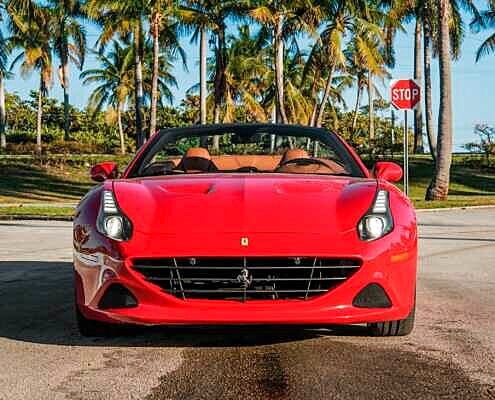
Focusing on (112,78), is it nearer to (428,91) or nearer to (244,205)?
(428,91)

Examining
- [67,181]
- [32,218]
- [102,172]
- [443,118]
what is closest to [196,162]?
[102,172]

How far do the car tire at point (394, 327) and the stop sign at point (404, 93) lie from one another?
1290 centimetres

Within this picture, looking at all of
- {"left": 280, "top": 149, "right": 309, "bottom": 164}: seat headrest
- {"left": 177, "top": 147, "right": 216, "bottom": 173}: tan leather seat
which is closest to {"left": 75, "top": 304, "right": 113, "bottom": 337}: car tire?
{"left": 177, "top": 147, "right": 216, "bottom": 173}: tan leather seat

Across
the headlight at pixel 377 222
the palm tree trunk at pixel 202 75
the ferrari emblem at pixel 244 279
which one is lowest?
the ferrari emblem at pixel 244 279

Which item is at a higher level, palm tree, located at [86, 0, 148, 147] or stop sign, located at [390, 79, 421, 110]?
palm tree, located at [86, 0, 148, 147]

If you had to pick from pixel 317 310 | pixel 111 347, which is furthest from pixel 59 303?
pixel 317 310

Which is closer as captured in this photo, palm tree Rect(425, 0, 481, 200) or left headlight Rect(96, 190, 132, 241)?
left headlight Rect(96, 190, 132, 241)

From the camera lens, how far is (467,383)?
3508mm

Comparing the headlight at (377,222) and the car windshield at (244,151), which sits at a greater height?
the car windshield at (244,151)

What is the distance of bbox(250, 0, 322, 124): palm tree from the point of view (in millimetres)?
30609

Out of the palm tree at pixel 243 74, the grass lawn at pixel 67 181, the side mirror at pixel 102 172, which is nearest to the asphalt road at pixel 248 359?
the side mirror at pixel 102 172

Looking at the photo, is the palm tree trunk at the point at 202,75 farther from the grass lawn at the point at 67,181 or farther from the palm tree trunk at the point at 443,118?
the palm tree trunk at the point at 443,118

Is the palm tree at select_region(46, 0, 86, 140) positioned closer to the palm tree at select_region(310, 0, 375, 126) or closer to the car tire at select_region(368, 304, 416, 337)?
the palm tree at select_region(310, 0, 375, 126)

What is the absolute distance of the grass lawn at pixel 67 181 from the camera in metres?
28.9
